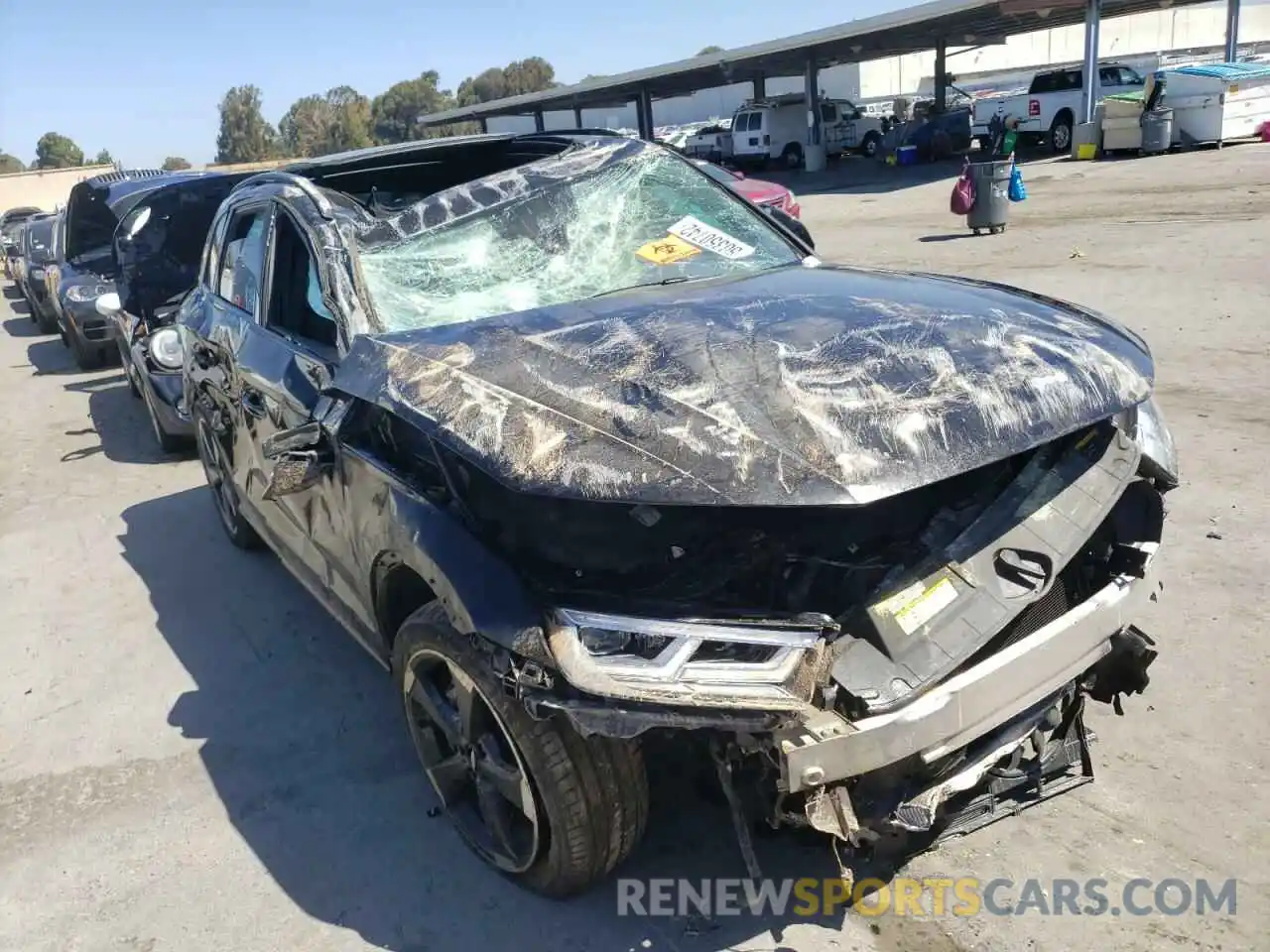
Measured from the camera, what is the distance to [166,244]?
8.34m

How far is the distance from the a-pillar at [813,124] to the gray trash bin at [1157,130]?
11.8 metres

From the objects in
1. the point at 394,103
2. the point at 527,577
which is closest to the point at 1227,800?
the point at 527,577

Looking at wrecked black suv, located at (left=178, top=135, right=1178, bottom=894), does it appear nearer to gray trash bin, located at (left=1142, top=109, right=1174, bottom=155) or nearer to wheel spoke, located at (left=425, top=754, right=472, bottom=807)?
wheel spoke, located at (left=425, top=754, right=472, bottom=807)

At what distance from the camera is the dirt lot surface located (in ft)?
9.18

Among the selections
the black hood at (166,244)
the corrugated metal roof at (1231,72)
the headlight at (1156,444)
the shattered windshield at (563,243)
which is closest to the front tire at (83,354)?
the black hood at (166,244)

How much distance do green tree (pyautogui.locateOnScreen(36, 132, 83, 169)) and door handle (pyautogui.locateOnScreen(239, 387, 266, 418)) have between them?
394ft

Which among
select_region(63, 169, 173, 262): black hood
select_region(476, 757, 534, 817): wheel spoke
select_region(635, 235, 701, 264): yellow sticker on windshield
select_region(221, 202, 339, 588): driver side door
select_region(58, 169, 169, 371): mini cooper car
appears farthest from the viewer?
select_region(58, 169, 169, 371): mini cooper car

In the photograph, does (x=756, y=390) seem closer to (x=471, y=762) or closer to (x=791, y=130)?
(x=471, y=762)

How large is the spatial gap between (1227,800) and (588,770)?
1930 mm

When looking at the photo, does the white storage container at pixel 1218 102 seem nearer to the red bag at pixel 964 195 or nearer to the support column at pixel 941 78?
the support column at pixel 941 78

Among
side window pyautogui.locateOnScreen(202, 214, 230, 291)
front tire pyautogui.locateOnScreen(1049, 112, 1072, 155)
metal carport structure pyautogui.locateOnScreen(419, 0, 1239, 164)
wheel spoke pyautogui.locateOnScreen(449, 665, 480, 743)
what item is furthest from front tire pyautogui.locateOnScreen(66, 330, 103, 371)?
front tire pyautogui.locateOnScreen(1049, 112, 1072, 155)

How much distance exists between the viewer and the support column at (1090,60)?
24156mm

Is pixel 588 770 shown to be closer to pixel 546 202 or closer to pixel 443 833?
pixel 443 833

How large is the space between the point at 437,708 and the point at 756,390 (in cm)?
136
